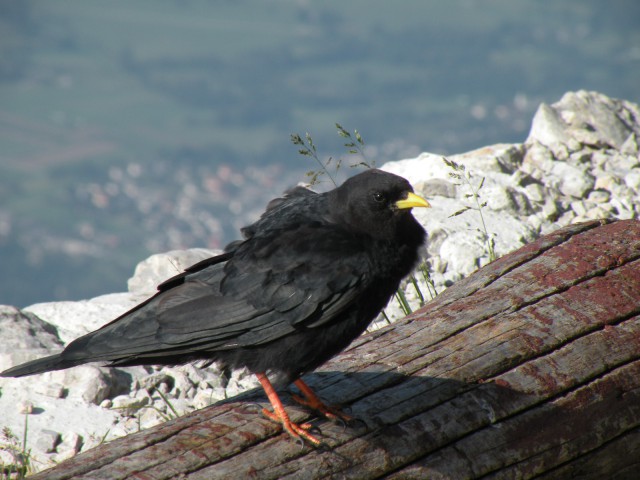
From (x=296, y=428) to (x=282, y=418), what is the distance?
0.09 meters

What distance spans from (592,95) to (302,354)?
7.05 meters

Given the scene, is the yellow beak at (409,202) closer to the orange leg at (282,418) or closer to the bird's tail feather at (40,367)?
the orange leg at (282,418)

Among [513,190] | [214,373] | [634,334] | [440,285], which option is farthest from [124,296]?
[634,334]

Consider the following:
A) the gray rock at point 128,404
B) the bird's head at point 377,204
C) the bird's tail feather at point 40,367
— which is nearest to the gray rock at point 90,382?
the gray rock at point 128,404

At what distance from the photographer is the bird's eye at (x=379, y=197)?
3.90m

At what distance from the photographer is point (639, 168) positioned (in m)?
7.82

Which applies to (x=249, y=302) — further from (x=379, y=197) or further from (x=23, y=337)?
(x=23, y=337)

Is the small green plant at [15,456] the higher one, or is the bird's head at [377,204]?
the bird's head at [377,204]

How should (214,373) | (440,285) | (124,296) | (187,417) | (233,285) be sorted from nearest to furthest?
(187,417)
(233,285)
(214,373)
(440,285)
(124,296)

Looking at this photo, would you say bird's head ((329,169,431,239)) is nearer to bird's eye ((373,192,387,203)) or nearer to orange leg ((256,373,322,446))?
bird's eye ((373,192,387,203))

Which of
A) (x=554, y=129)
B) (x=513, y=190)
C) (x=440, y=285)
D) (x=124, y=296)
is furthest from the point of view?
(x=554, y=129)

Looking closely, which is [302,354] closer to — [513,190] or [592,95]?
[513,190]

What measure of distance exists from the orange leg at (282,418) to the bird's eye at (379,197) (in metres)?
1.04

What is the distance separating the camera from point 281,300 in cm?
370
